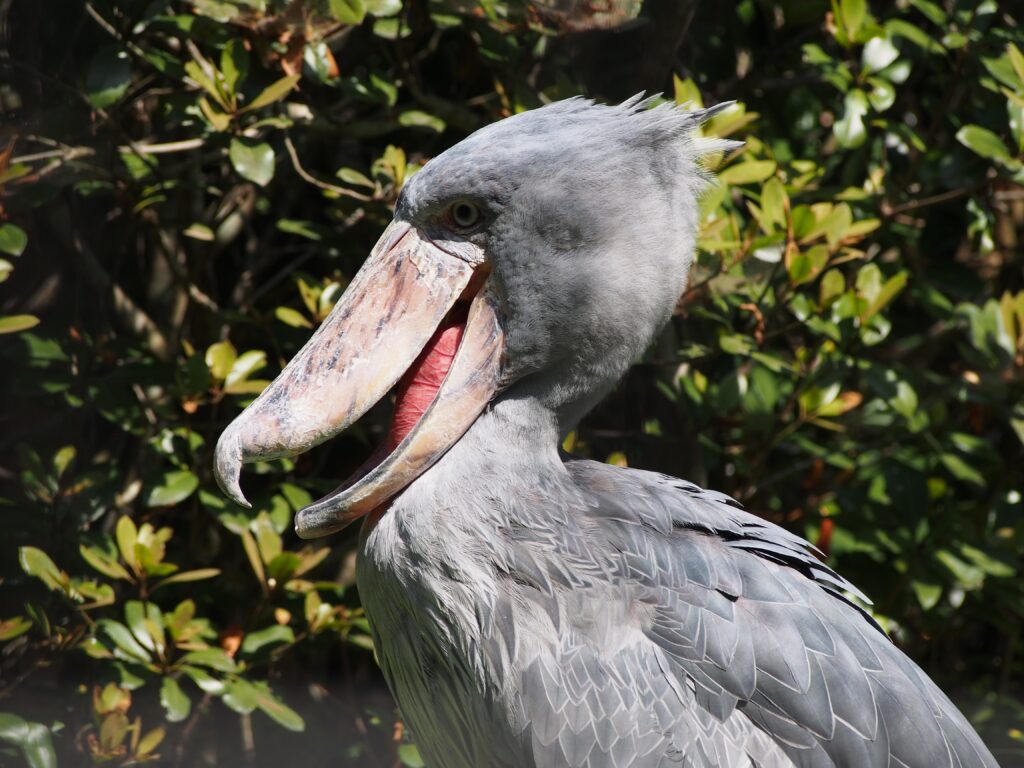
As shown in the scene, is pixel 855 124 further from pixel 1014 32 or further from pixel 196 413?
pixel 196 413

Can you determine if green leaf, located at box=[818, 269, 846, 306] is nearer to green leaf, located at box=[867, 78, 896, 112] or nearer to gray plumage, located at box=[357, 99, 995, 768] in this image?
green leaf, located at box=[867, 78, 896, 112]

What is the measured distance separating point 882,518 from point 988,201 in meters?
0.77

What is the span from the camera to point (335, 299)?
235cm

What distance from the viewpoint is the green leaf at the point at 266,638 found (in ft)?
7.62

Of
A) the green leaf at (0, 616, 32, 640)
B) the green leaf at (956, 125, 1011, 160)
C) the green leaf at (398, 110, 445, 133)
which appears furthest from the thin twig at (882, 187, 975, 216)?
the green leaf at (0, 616, 32, 640)

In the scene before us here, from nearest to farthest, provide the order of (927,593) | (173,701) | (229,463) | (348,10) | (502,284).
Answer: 1. (229,463)
2. (502,284)
3. (348,10)
4. (173,701)
5. (927,593)

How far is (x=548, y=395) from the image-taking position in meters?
1.58

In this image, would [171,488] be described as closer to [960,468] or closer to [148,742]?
[148,742]

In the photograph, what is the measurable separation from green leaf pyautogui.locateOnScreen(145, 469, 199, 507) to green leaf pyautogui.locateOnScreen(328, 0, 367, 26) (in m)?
0.93

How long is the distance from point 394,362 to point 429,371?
0.22 feet

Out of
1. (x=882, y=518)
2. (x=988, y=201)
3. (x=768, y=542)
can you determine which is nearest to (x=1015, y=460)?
(x=882, y=518)

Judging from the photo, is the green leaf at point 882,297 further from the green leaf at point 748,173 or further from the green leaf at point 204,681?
the green leaf at point 204,681

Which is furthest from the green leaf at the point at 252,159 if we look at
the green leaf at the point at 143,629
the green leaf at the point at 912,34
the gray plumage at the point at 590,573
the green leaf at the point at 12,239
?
the green leaf at the point at 912,34

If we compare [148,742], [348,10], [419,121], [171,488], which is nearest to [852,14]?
[419,121]
